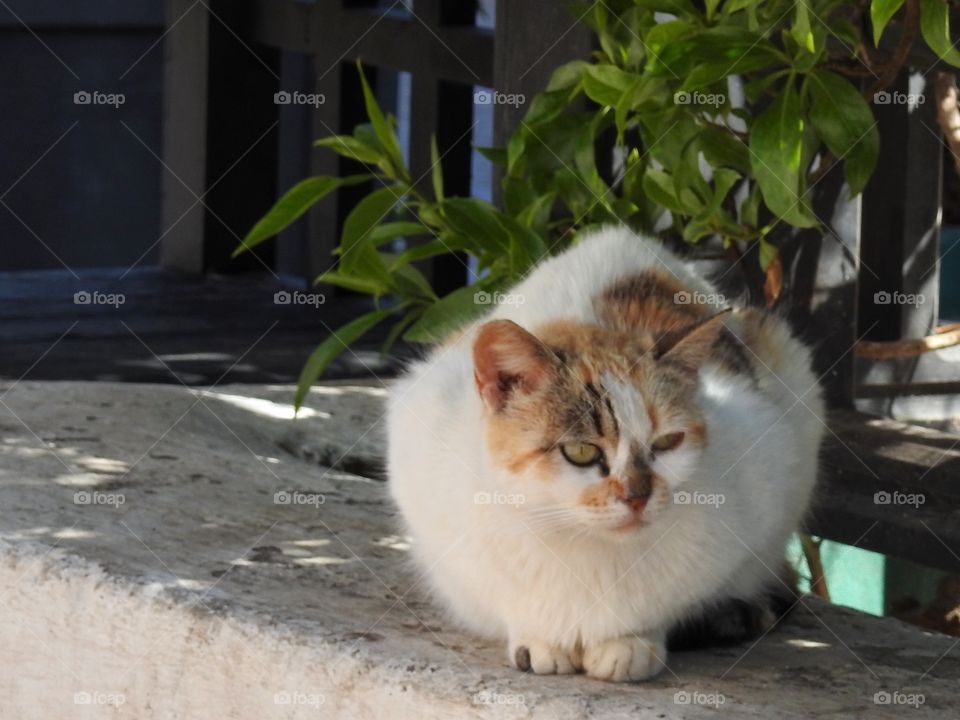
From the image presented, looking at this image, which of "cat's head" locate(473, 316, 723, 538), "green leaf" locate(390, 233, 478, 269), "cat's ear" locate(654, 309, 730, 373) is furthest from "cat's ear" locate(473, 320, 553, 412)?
"green leaf" locate(390, 233, 478, 269)

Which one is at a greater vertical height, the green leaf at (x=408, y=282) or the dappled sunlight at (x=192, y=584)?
the green leaf at (x=408, y=282)

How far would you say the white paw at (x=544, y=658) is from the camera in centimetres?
205

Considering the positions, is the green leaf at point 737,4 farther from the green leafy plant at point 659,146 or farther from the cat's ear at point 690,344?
the cat's ear at point 690,344

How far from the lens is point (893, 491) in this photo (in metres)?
2.94

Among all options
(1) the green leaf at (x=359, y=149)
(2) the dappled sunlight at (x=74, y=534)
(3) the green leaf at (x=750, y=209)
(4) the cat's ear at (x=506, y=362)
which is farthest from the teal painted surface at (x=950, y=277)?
(4) the cat's ear at (x=506, y=362)

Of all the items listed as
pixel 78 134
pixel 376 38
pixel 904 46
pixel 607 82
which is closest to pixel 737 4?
pixel 607 82

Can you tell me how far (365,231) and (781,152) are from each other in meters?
0.86

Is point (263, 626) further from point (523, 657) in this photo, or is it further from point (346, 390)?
point (346, 390)

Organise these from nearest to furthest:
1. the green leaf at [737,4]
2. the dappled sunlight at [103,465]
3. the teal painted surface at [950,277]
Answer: the green leaf at [737,4], the dappled sunlight at [103,465], the teal painted surface at [950,277]

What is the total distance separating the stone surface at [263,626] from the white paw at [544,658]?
31 mm

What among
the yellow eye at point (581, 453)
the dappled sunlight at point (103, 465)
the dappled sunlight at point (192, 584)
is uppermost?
the yellow eye at point (581, 453)

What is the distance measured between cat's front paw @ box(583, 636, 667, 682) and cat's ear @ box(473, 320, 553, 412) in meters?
0.36

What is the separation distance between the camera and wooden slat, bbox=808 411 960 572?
9.37ft

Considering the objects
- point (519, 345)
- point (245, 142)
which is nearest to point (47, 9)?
point (245, 142)
